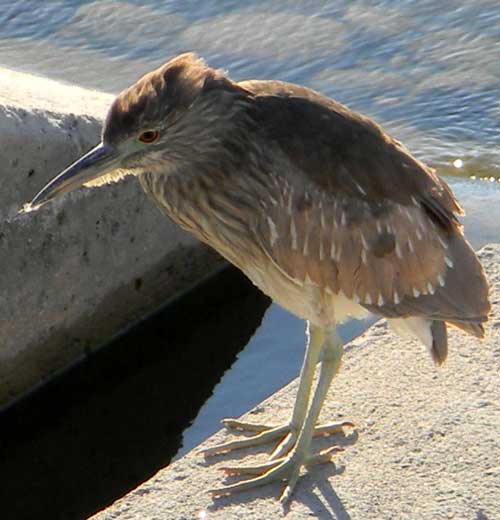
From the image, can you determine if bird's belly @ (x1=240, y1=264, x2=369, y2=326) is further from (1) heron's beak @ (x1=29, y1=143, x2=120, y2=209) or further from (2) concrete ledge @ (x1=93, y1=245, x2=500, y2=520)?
(1) heron's beak @ (x1=29, y1=143, x2=120, y2=209)

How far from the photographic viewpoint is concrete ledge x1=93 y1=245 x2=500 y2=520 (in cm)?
516

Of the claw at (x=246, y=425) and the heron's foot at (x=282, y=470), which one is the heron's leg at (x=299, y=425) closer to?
the claw at (x=246, y=425)

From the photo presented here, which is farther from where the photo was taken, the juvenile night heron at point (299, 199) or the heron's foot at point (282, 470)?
the heron's foot at point (282, 470)

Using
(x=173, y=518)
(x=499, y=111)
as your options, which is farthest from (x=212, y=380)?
(x=499, y=111)

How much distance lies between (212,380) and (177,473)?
4.88 ft

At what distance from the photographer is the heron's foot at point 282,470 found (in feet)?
17.5

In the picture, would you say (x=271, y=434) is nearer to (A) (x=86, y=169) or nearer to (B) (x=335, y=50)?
(A) (x=86, y=169)

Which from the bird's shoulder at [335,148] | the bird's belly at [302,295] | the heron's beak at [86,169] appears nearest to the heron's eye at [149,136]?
the heron's beak at [86,169]

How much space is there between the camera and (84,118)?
6.74m

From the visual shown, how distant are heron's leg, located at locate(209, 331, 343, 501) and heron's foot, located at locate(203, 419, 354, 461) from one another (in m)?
0.09

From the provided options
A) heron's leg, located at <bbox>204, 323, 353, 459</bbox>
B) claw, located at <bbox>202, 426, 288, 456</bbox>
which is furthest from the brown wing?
claw, located at <bbox>202, 426, 288, 456</bbox>

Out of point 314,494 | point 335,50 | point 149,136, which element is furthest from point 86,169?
point 335,50

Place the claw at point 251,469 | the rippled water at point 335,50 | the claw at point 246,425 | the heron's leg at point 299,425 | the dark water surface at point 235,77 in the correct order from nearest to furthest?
the claw at point 251,469, the heron's leg at point 299,425, the claw at point 246,425, the dark water surface at point 235,77, the rippled water at point 335,50

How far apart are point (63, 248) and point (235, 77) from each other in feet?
10.6
